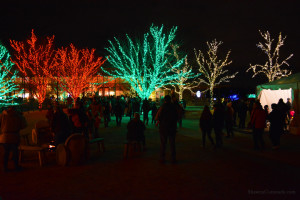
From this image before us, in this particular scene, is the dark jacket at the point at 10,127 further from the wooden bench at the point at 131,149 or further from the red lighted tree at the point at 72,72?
the red lighted tree at the point at 72,72

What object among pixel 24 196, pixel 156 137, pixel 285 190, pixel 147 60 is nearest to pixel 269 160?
pixel 285 190

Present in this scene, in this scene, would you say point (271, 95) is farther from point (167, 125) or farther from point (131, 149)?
point (167, 125)

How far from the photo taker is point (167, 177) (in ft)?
22.7

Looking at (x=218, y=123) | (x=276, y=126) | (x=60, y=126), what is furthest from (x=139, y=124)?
(x=276, y=126)

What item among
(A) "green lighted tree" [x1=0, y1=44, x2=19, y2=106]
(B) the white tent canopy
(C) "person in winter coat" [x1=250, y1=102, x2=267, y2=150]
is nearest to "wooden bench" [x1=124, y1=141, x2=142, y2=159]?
(C) "person in winter coat" [x1=250, y1=102, x2=267, y2=150]

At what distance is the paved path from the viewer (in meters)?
5.79

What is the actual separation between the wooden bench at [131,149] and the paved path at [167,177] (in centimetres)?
31

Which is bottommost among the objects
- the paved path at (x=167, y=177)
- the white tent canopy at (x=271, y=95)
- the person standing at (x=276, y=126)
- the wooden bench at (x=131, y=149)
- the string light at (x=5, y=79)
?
the paved path at (x=167, y=177)

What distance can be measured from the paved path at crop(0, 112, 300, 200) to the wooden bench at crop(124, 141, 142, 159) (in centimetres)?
31

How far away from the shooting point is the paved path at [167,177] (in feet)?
19.0

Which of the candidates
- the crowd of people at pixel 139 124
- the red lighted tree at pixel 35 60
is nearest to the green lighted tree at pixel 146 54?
the red lighted tree at pixel 35 60

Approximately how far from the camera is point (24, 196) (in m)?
5.67

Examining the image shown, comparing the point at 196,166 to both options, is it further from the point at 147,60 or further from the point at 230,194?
the point at 147,60

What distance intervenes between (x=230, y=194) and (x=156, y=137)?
26.5 ft
